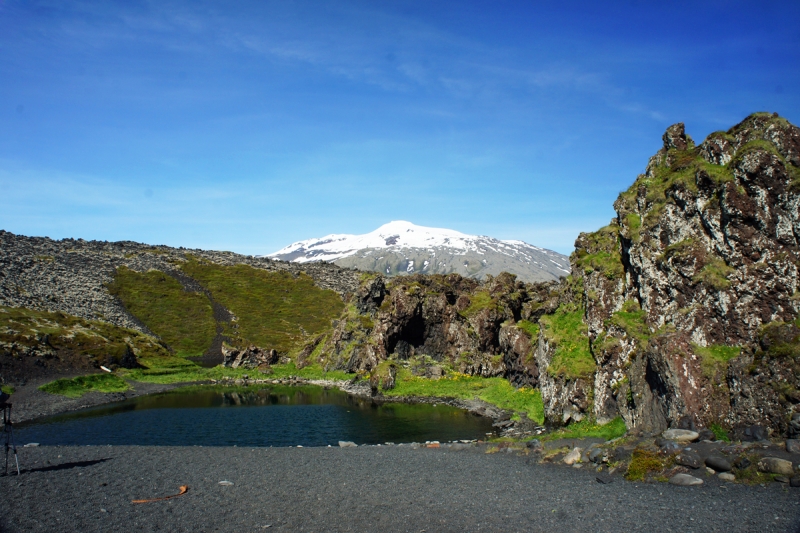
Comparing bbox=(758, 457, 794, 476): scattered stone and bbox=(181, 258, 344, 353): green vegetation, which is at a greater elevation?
bbox=(181, 258, 344, 353): green vegetation

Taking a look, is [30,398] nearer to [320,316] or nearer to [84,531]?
[84,531]

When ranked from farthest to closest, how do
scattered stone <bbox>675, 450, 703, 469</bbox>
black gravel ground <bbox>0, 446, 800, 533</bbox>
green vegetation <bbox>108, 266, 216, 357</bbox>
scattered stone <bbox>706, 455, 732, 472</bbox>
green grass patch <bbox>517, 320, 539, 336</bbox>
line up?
green vegetation <bbox>108, 266, 216, 357</bbox>
green grass patch <bbox>517, 320, 539, 336</bbox>
scattered stone <bbox>675, 450, 703, 469</bbox>
scattered stone <bbox>706, 455, 732, 472</bbox>
black gravel ground <bbox>0, 446, 800, 533</bbox>

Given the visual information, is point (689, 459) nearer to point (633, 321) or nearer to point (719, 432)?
point (719, 432)

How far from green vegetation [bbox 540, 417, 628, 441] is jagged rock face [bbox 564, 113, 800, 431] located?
2.63 ft

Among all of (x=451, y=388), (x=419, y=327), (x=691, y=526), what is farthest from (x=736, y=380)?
(x=419, y=327)

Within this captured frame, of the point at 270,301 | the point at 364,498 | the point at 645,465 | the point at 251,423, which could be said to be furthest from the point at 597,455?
the point at 270,301

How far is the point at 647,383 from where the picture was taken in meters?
32.2

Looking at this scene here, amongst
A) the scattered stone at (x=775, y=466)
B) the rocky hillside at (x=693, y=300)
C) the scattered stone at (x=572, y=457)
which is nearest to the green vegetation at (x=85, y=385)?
the rocky hillside at (x=693, y=300)

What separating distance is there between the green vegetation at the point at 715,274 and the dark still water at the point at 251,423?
2266 centimetres

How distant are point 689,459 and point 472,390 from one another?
41.5m

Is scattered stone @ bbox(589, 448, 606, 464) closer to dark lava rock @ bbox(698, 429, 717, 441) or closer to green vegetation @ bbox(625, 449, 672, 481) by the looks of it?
green vegetation @ bbox(625, 449, 672, 481)

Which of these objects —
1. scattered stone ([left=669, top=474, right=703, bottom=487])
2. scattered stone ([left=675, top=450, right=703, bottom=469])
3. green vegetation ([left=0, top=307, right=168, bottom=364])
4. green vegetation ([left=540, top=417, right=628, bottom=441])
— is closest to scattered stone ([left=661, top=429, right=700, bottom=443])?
scattered stone ([left=675, top=450, right=703, bottom=469])

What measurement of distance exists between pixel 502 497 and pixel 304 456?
50.5 feet

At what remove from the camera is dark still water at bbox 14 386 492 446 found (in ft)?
138
